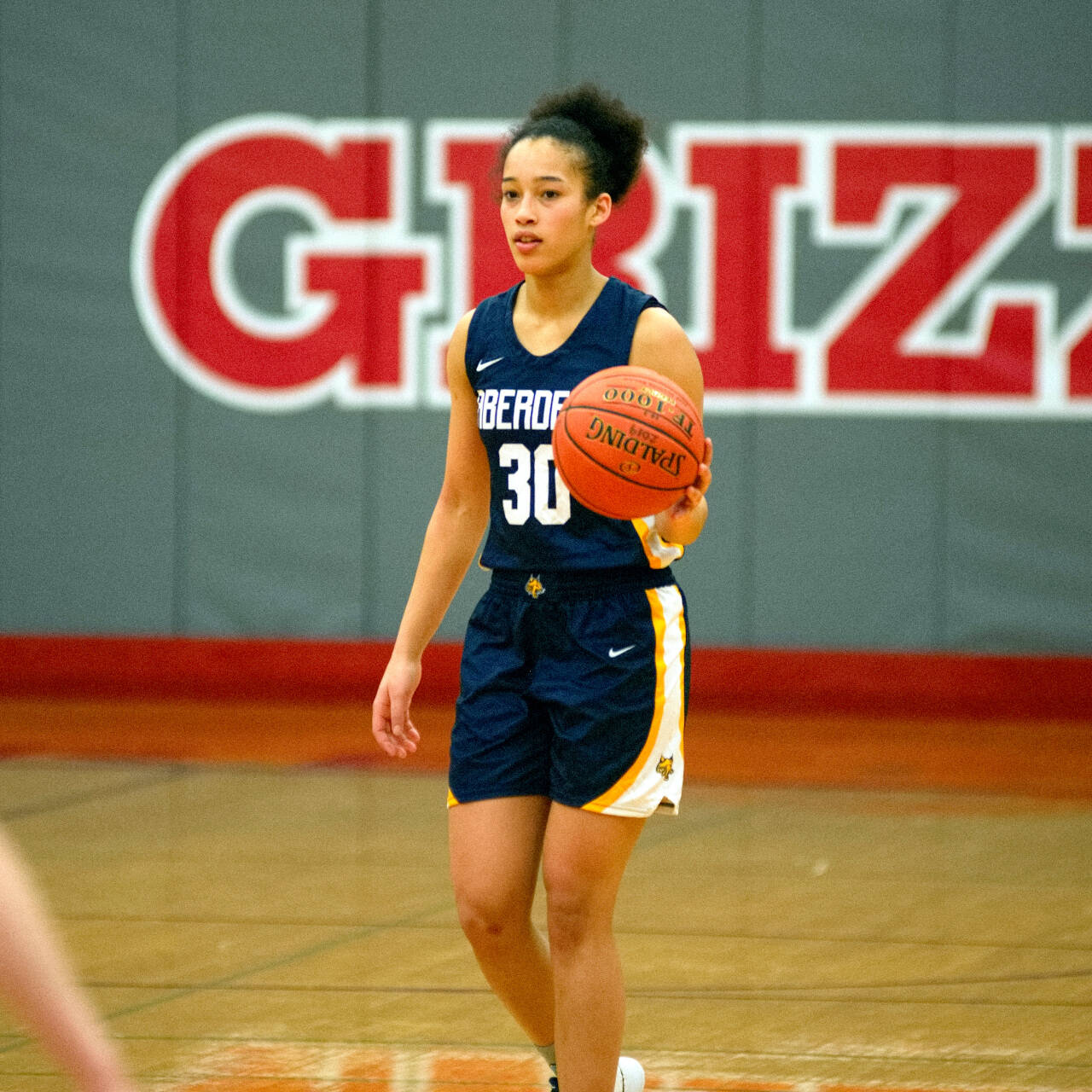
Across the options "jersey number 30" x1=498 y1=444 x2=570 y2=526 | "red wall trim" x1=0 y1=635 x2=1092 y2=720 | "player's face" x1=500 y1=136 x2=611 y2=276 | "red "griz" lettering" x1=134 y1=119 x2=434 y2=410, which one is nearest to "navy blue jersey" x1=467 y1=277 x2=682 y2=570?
"jersey number 30" x1=498 y1=444 x2=570 y2=526

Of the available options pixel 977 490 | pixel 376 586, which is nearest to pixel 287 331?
pixel 376 586

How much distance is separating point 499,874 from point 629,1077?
559 mm

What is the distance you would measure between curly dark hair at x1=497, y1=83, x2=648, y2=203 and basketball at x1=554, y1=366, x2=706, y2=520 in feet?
1.34

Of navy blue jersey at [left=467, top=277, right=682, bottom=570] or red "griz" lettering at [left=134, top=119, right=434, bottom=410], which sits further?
red "griz" lettering at [left=134, top=119, right=434, bottom=410]

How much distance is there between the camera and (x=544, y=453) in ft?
10.8

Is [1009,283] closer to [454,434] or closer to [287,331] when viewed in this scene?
[287,331]

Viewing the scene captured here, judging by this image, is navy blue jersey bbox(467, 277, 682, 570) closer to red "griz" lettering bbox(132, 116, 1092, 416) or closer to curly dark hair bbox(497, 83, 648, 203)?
curly dark hair bbox(497, 83, 648, 203)

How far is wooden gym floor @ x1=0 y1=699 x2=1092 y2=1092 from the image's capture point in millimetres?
4102

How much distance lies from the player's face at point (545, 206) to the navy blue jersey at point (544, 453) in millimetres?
117

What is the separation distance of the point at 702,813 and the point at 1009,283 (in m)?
3.62

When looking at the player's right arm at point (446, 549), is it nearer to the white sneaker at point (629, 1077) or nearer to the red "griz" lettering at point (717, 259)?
the white sneaker at point (629, 1077)

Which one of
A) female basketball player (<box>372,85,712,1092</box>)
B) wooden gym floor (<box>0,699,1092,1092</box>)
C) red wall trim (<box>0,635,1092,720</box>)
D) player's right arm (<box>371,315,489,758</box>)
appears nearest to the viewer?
female basketball player (<box>372,85,712,1092</box>)

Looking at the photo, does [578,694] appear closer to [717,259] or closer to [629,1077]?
[629,1077]

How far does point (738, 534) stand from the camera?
9492 millimetres
